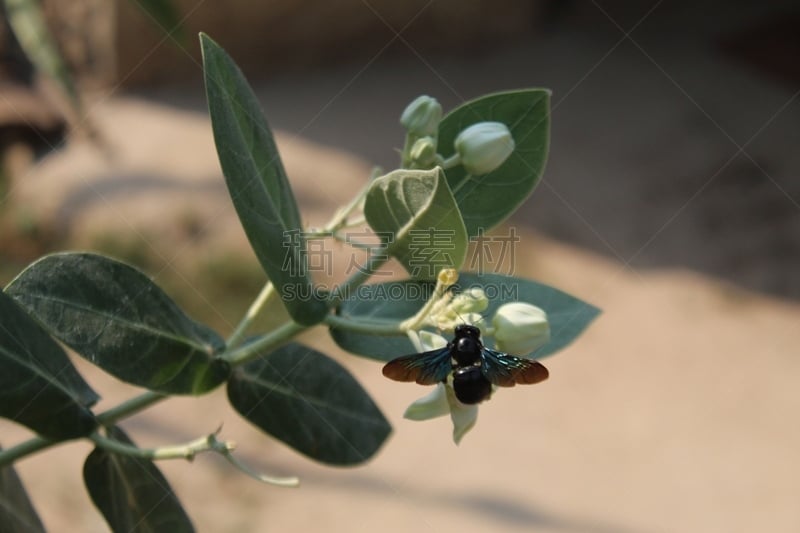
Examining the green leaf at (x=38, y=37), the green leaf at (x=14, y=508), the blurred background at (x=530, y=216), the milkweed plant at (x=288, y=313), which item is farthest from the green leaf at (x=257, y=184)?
the blurred background at (x=530, y=216)

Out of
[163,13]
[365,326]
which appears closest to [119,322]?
[365,326]

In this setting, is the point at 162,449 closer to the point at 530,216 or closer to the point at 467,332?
the point at 467,332

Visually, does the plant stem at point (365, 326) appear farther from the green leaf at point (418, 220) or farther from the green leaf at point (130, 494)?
the green leaf at point (130, 494)

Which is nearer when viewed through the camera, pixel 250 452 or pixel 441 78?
pixel 250 452

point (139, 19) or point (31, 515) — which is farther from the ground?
point (139, 19)

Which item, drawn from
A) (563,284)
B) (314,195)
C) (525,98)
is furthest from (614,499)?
(525,98)

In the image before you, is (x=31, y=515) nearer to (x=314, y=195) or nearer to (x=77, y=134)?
(x=314, y=195)
